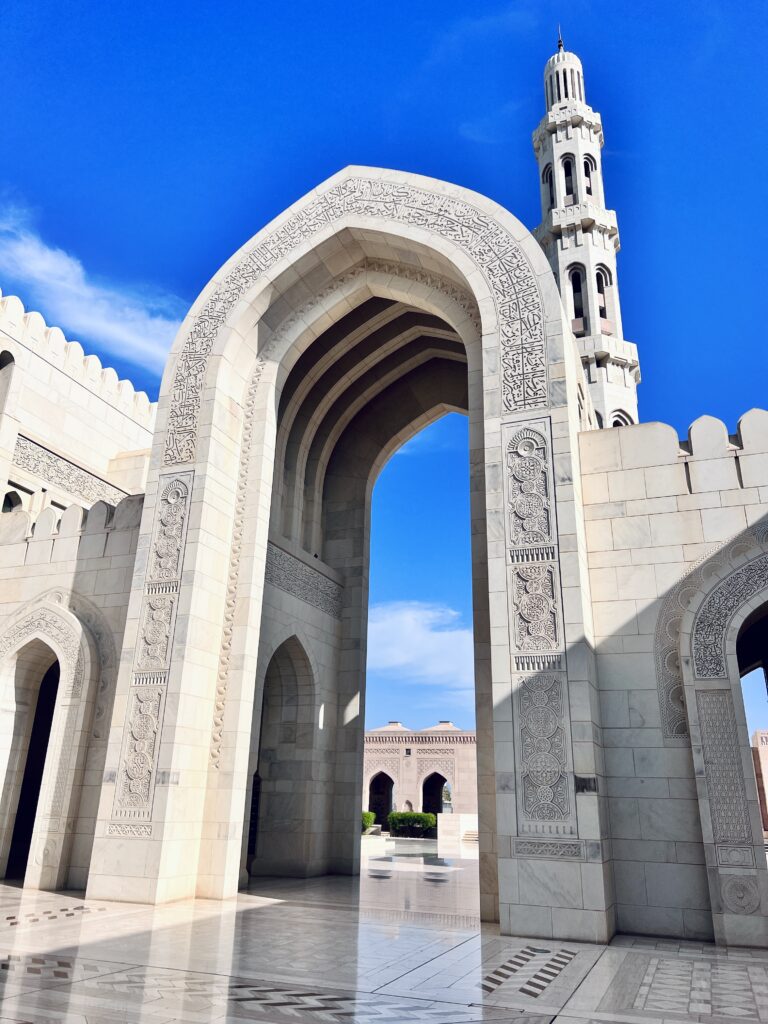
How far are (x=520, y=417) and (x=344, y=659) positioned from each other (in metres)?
5.93

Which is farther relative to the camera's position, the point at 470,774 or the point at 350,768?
the point at 470,774

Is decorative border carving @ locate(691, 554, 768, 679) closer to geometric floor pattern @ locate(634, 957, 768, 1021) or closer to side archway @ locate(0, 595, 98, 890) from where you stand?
geometric floor pattern @ locate(634, 957, 768, 1021)

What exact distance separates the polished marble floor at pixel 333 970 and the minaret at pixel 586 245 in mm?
12650

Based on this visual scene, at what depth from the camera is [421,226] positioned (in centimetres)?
998

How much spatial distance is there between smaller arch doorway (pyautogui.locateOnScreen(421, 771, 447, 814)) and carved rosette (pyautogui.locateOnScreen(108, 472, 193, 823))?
23.2m

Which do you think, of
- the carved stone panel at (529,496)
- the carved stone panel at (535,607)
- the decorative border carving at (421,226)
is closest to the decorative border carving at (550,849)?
the carved stone panel at (535,607)

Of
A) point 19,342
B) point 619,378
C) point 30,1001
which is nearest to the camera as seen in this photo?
point 30,1001

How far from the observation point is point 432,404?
13.6 meters

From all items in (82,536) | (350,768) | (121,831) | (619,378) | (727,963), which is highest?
(619,378)

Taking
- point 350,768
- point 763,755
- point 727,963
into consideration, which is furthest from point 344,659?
point 763,755

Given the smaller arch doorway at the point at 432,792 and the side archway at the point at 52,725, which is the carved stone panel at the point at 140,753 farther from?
the smaller arch doorway at the point at 432,792

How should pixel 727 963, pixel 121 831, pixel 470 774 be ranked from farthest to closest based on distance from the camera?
pixel 470 774 → pixel 121 831 → pixel 727 963

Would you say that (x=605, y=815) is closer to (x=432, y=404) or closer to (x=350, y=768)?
(x=350, y=768)

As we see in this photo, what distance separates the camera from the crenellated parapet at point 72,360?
1323 centimetres
